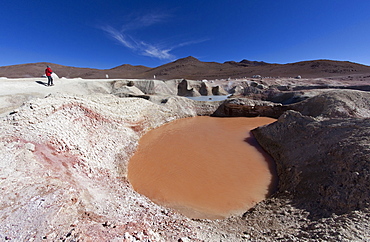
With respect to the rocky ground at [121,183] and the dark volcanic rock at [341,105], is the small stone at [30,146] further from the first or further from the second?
the dark volcanic rock at [341,105]

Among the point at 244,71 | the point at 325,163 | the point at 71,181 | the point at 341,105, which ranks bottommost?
the point at 71,181

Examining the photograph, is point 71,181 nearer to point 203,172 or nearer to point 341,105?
point 203,172

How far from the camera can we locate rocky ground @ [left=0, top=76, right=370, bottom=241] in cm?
226

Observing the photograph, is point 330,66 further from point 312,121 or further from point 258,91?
point 312,121

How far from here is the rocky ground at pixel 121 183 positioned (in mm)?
2260

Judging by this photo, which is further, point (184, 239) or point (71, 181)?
point (71, 181)

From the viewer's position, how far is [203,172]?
5.43m

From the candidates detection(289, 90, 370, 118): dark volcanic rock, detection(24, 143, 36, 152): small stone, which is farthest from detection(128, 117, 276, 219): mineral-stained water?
detection(289, 90, 370, 118): dark volcanic rock

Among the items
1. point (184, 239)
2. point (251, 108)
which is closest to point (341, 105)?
point (251, 108)

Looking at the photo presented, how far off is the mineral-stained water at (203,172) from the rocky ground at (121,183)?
0.40m

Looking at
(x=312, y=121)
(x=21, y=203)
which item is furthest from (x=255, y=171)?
(x=21, y=203)

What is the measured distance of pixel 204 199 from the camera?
4.28 meters

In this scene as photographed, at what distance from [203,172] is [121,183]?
102 inches

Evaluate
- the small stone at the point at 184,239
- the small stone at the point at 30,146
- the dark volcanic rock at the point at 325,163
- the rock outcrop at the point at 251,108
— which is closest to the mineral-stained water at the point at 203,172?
the dark volcanic rock at the point at 325,163
